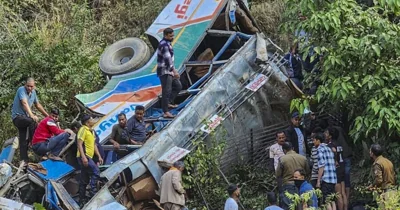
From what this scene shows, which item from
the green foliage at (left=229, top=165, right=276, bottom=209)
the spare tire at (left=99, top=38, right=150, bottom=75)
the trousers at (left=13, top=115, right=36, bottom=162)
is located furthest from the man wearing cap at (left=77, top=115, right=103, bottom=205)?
the spare tire at (left=99, top=38, right=150, bottom=75)

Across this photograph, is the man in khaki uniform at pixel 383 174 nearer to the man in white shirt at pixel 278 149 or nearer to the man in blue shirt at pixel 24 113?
the man in white shirt at pixel 278 149

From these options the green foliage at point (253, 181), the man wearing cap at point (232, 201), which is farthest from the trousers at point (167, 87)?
the man wearing cap at point (232, 201)

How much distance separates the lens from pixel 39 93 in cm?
1458

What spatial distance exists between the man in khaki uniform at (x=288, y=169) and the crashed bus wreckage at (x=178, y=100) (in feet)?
4.94

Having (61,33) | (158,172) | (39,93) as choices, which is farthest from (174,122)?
(61,33)

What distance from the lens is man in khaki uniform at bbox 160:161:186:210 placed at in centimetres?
1016

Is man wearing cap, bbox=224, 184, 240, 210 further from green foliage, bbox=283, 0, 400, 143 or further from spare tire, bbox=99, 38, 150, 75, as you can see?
spare tire, bbox=99, 38, 150, 75

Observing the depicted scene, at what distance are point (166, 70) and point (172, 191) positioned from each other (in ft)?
7.46

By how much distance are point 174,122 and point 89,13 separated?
699 cm

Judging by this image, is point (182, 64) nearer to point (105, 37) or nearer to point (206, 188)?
point (206, 188)

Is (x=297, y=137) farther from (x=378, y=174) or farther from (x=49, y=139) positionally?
(x=49, y=139)

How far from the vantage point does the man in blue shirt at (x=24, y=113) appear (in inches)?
460

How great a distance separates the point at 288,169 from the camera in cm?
1009

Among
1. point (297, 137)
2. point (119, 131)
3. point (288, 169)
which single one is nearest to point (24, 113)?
point (119, 131)
